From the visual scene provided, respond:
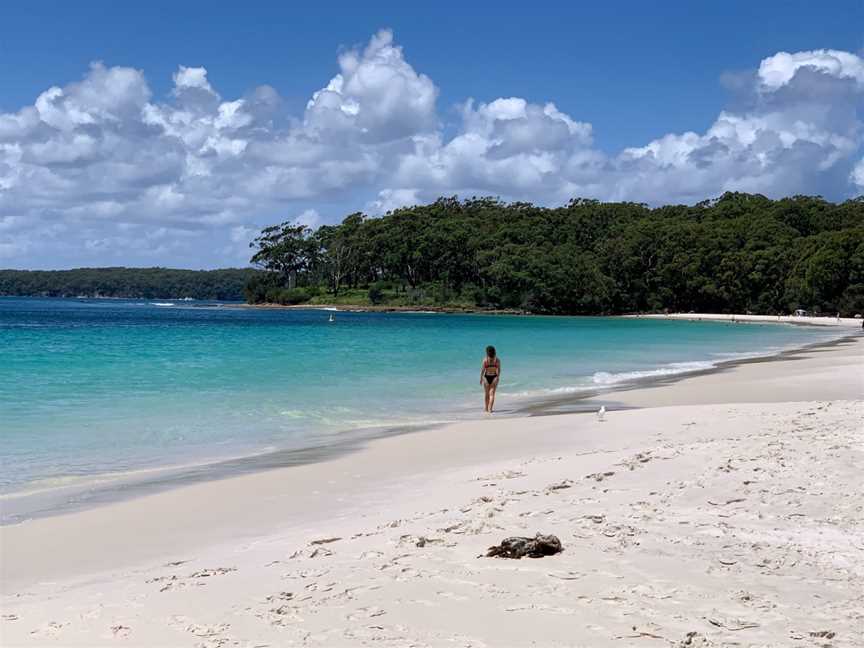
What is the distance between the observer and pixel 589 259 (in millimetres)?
127562

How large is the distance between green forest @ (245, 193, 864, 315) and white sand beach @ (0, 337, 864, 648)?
99847 mm

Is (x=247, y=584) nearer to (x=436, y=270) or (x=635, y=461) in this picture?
(x=635, y=461)

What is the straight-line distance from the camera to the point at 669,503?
711cm

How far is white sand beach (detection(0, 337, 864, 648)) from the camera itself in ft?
14.8

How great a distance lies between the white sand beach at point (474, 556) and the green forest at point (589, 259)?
99847mm

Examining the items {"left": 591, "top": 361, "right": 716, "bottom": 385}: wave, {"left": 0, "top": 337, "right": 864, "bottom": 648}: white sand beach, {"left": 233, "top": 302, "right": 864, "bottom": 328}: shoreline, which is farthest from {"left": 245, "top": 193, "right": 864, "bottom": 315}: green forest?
{"left": 0, "top": 337, "right": 864, "bottom": 648}: white sand beach

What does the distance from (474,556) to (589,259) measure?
125041 mm

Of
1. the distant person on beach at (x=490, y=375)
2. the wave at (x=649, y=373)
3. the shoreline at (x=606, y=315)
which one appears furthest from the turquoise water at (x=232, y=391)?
the shoreline at (x=606, y=315)

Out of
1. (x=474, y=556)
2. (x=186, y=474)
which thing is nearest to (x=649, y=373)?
(x=186, y=474)

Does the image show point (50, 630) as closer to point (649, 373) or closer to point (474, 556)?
point (474, 556)

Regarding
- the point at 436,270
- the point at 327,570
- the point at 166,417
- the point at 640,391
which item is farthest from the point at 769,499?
the point at 436,270

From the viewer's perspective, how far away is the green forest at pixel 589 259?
111250 millimetres

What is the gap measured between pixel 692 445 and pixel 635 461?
164 cm

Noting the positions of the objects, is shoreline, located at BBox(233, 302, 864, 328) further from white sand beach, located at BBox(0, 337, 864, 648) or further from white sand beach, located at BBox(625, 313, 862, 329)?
white sand beach, located at BBox(0, 337, 864, 648)
